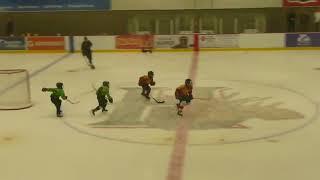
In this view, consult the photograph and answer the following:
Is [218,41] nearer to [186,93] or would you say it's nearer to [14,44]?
[14,44]

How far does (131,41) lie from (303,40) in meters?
7.16

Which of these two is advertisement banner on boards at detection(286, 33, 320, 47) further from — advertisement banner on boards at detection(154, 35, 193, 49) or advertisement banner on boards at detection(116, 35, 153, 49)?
advertisement banner on boards at detection(116, 35, 153, 49)

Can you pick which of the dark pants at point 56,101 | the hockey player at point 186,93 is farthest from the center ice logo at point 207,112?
the dark pants at point 56,101

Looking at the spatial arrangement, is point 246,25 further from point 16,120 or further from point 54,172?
point 54,172

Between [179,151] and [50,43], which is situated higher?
[50,43]

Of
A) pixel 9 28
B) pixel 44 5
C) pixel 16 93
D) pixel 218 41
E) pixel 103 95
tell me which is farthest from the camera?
pixel 9 28

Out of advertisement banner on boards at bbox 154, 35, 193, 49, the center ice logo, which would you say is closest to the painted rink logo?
the center ice logo

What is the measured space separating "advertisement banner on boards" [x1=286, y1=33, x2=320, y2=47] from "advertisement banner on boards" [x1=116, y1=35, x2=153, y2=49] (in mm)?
5773

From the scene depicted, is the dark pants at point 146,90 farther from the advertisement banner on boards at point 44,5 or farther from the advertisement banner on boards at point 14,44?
the advertisement banner on boards at point 44,5

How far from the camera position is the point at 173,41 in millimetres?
20906

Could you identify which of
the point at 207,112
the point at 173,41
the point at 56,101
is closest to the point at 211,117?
the point at 207,112

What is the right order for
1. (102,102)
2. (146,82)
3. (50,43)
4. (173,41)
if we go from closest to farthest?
(102,102), (146,82), (173,41), (50,43)

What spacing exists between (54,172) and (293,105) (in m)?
5.74

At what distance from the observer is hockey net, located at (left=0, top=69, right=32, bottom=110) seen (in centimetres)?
1091
